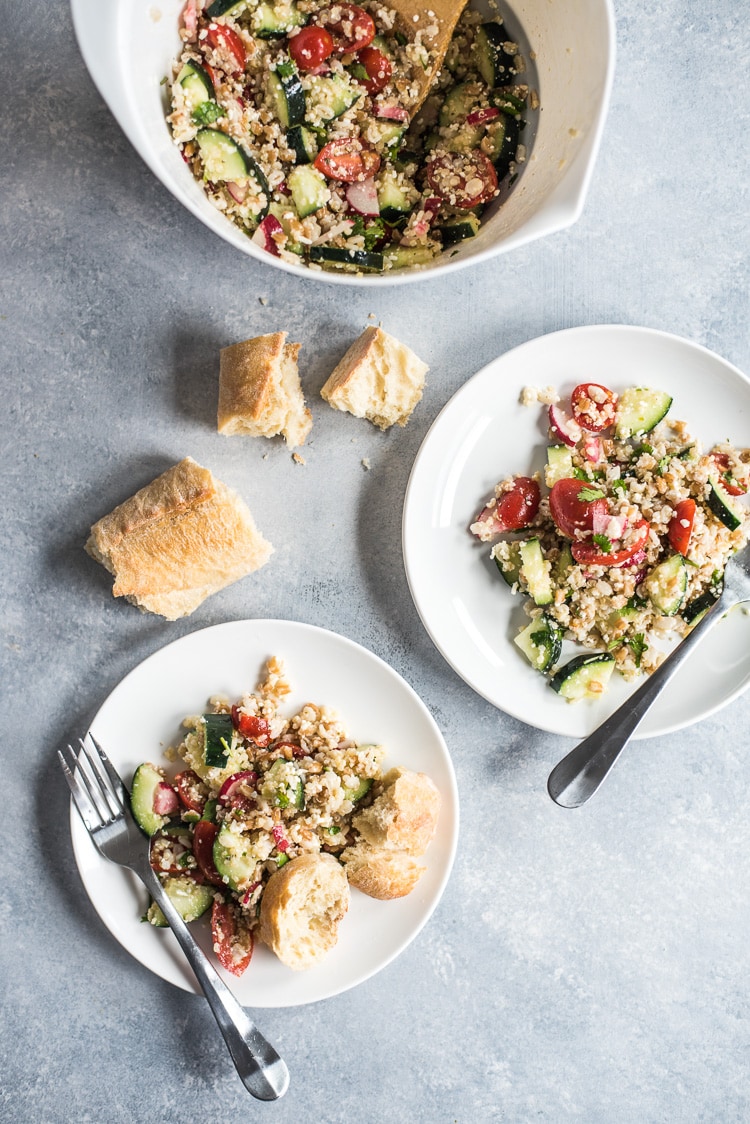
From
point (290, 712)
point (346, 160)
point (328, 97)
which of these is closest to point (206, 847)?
point (290, 712)

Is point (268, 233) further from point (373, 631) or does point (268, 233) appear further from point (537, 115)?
point (373, 631)

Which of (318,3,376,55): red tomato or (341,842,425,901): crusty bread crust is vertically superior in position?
(318,3,376,55): red tomato

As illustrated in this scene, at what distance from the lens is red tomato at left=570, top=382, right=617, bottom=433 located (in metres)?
2.17

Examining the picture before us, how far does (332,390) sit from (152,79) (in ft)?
2.48

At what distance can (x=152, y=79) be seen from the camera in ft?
5.54

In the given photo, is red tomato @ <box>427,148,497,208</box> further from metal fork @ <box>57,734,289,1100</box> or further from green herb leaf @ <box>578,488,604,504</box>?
metal fork @ <box>57,734,289,1100</box>

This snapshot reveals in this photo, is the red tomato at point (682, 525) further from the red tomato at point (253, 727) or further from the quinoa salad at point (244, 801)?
the red tomato at point (253, 727)

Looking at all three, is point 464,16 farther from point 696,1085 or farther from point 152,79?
point 696,1085

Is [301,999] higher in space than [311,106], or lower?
lower

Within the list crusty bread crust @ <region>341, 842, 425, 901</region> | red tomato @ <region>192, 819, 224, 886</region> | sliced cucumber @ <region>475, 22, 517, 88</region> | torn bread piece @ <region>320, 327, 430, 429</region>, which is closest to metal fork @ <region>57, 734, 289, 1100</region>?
red tomato @ <region>192, 819, 224, 886</region>

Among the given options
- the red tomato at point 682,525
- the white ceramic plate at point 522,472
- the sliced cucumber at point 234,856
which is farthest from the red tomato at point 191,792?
the red tomato at point 682,525

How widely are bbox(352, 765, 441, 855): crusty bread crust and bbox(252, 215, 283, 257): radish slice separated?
4.17 ft

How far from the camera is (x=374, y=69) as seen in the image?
1812mm

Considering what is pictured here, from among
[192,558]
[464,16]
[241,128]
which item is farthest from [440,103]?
[192,558]
